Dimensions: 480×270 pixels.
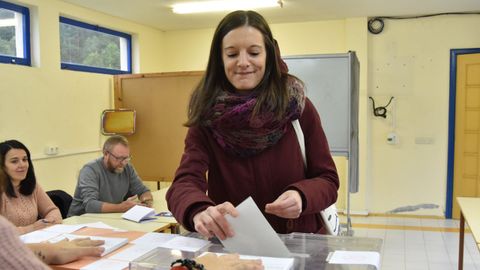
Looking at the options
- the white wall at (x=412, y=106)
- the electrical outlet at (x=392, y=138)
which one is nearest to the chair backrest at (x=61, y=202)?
the white wall at (x=412, y=106)

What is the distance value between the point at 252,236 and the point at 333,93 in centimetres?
317

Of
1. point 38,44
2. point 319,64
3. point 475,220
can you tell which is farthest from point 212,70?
point 38,44

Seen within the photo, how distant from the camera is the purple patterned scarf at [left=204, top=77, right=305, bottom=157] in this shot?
1086 millimetres

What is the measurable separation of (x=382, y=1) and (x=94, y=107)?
3.34m

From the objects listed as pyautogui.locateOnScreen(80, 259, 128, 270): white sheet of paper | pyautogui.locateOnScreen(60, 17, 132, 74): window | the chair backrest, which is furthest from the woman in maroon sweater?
pyautogui.locateOnScreen(60, 17, 132, 74): window

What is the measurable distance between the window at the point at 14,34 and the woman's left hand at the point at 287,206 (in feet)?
12.5

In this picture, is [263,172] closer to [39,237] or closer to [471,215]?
[39,237]

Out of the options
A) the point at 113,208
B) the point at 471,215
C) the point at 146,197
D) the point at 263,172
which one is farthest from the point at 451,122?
the point at 263,172

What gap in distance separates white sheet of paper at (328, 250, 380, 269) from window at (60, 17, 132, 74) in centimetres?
431

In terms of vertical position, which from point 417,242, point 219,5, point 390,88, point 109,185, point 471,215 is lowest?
point 417,242

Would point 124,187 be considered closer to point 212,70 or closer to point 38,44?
point 38,44

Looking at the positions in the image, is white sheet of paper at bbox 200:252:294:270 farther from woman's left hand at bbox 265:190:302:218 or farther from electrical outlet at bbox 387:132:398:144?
electrical outlet at bbox 387:132:398:144

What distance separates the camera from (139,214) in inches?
115

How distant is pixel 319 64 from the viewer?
4.02 m
